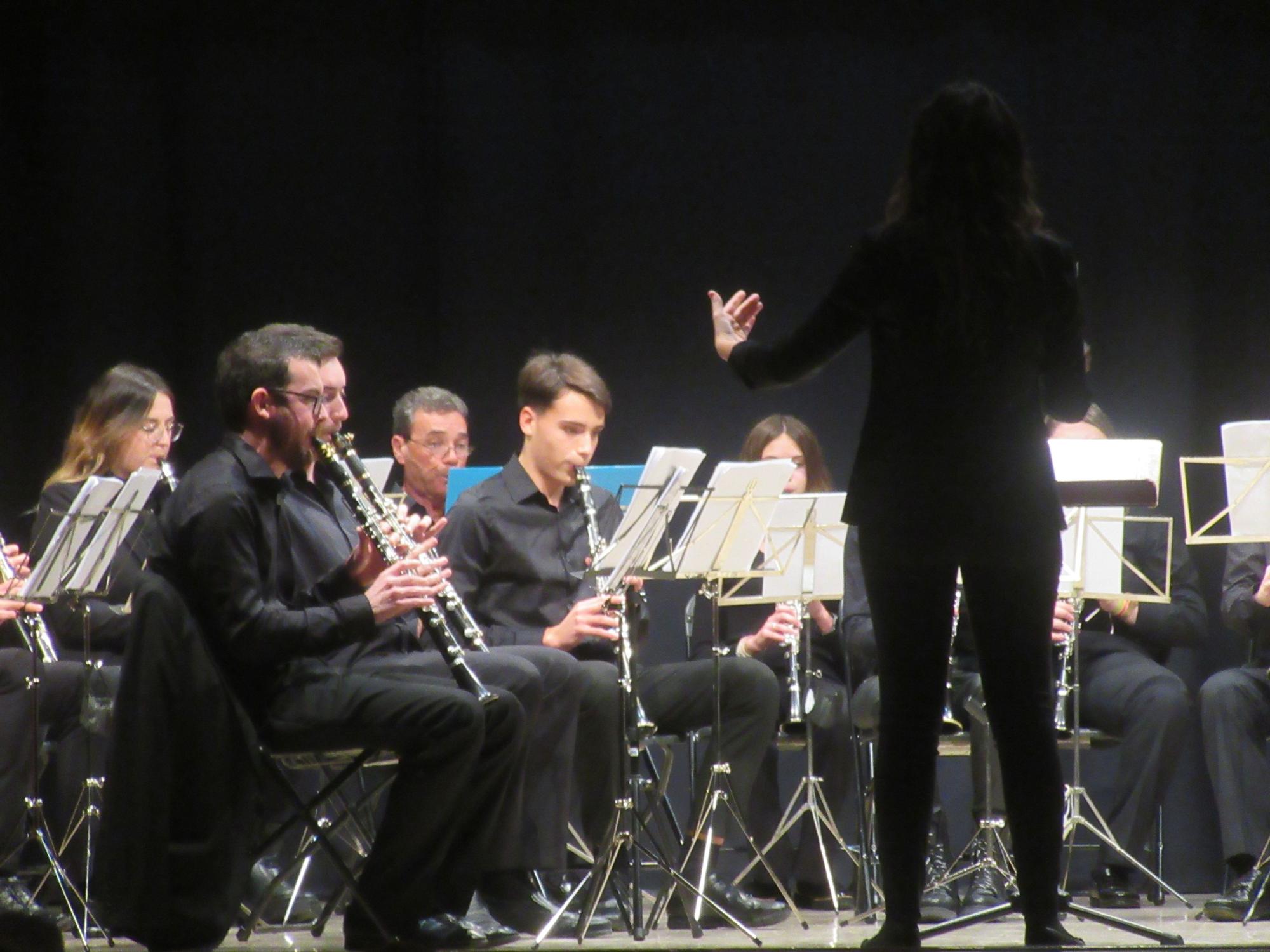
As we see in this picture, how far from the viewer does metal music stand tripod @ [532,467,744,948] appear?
340 cm

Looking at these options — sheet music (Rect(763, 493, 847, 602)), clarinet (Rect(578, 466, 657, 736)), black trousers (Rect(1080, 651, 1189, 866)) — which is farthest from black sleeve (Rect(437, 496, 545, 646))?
black trousers (Rect(1080, 651, 1189, 866))

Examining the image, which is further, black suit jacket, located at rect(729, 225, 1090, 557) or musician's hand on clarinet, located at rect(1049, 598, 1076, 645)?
musician's hand on clarinet, located at rect(1049, 598, 1076, 645)

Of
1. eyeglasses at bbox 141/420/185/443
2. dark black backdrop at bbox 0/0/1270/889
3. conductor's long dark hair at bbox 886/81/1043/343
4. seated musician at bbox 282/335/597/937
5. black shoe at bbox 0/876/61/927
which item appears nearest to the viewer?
conductor's long dark hair at bbox 886/81/1043/343

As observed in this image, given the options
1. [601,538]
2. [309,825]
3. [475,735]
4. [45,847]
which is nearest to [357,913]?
[309,825]

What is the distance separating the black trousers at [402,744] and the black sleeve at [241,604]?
0.11m

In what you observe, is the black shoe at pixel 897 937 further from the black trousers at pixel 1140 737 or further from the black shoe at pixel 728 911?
the black trousers at pixel 1140 737

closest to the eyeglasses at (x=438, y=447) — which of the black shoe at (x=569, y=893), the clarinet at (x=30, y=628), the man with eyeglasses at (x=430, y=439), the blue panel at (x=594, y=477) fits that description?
the man with eyeglasses at (x=430, y=439)

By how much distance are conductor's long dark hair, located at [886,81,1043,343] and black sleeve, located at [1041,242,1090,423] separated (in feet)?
0.20

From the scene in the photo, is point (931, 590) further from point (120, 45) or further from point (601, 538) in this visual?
point (120, 45)

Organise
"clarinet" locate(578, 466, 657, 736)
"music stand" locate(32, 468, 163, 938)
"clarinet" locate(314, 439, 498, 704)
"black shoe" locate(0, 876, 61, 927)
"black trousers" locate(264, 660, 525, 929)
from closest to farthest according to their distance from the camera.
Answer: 1. "black trousers" locate(264, 660, 525, 929)
2. "clarinet" locate(314, 439, 498, 704)
3. "clarinet" locate(578, 466, 657, 736)
4. "music stand" locate(32, 468, 163, 938)
5. "black shoe" locate(0, 876, 61, 927)

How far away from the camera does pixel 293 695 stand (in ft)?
10.5

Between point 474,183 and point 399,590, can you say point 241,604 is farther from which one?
point 474,183

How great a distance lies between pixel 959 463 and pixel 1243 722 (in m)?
2.36

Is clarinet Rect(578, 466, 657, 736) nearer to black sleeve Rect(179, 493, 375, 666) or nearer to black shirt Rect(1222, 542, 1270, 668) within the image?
black sleeve Rect(179, 493, 375, 666)
